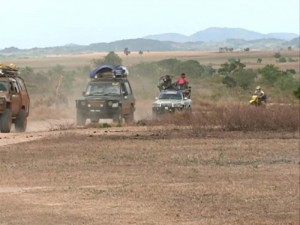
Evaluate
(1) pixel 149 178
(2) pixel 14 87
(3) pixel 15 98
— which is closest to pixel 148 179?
(1) pixel 149 178

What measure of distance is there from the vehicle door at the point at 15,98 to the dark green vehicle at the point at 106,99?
3880 mm

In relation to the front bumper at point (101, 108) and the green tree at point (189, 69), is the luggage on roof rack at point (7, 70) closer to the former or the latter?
the front bumper at point (101, 108)

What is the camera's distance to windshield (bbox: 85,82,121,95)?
33.5 meters

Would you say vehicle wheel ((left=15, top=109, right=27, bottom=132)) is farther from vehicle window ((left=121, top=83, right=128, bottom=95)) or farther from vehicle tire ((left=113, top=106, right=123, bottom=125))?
vehicle window ((left=121, top=83, right=128, bottom=95))

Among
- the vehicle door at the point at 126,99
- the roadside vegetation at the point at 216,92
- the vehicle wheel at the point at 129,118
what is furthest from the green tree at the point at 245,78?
the vehicle door at the point at 126,99

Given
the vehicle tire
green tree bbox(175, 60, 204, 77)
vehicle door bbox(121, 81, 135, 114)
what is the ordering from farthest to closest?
green tree bbox(175, 60, 204, 77) → vehicle door bbox(121, 81, 135, 114) → the vehicle tire

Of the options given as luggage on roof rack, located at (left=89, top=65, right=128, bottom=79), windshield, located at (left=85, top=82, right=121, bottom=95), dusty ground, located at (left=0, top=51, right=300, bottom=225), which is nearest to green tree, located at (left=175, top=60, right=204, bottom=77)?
luggage on roof rack, located at (left=89, top=65, right=128, bottom=79)

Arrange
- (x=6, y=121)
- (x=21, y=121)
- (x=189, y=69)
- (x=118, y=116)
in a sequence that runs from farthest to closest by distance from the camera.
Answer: (x=189, y=69) < (x=118, y=116) < (x=21, y=121) < (x=6, y=121)

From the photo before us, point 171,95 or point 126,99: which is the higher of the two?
point 126,99

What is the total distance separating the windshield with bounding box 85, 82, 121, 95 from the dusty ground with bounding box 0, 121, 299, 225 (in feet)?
22.1

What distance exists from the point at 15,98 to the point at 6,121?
→ 3.16ft

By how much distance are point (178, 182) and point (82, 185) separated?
1912mm

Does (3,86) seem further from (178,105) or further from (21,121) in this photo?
(178,105)

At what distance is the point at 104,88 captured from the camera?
3378 cm
